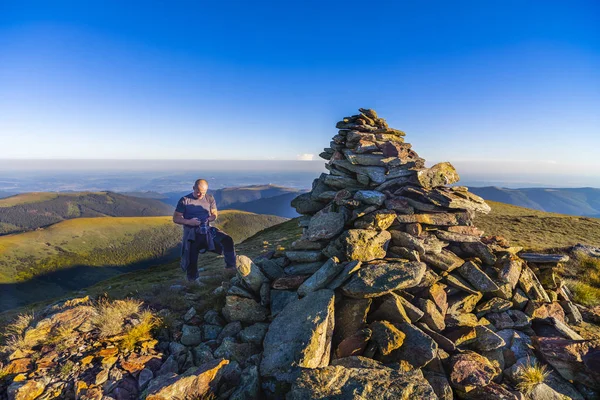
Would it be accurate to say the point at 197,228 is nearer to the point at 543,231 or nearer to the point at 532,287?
the point at 532,287

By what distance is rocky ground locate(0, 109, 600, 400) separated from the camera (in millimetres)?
6566

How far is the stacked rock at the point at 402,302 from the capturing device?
655cm

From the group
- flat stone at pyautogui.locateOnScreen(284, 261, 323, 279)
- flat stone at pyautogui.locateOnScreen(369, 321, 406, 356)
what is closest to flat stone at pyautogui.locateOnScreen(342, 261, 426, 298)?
flat stone at pyautogui.locateOnScreen(369, 321, 406, 356)

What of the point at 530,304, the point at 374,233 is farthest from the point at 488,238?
the point at 374,233

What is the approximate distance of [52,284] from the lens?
170 meters

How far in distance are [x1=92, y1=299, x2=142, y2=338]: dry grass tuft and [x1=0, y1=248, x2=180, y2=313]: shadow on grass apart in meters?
146

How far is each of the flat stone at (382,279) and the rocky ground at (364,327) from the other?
0.14 ft

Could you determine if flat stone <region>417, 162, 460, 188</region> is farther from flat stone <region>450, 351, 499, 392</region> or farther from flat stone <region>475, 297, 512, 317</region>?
flat stone <region>450, 351, 499, 392</region>

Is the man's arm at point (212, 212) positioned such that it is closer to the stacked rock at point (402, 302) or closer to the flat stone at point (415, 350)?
the stacked rock at point (402, 302)

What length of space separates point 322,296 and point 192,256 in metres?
8.17

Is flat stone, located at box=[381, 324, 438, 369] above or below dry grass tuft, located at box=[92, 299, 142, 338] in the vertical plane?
above

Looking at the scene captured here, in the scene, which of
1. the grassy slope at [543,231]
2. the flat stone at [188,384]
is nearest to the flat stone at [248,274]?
the flat stone at [188,384]

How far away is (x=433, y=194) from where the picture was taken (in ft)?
36.8

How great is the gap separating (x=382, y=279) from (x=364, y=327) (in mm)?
1509
